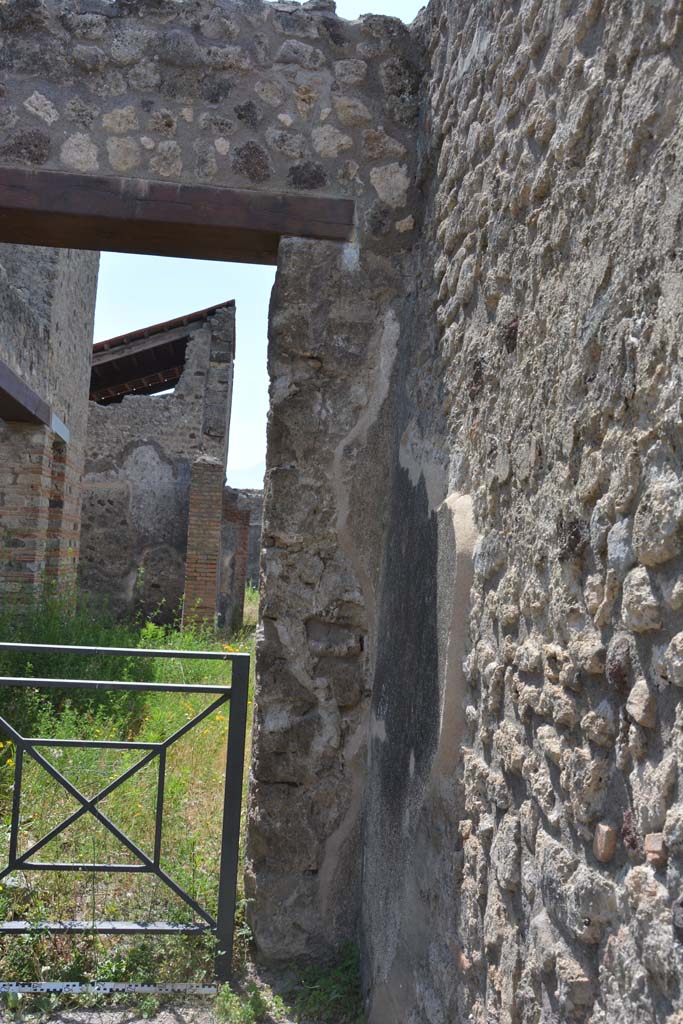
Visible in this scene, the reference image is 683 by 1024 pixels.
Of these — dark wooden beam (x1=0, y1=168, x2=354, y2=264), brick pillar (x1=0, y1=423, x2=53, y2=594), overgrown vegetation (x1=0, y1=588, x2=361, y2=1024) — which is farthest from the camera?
brick pillar (x1=0, y1=423, x2=53, y2=594)

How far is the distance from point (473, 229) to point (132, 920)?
2753mm

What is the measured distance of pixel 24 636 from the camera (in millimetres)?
7684

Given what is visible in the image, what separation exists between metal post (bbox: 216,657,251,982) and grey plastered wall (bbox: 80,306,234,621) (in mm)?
11047

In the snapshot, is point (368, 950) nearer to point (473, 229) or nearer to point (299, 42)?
point (473, 229)

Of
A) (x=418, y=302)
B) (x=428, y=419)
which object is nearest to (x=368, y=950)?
(x=428, y=419)

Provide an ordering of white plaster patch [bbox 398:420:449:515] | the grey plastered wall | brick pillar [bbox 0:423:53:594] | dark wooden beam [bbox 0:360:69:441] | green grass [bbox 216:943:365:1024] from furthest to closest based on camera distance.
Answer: the grey plastered wall → brick pillar [bbox 0:423:53:594] → dark wooden beam [bbox 0:360:69:441] → green grass [bbox 216:943:365:1024] → white plaster patch [bbox 398:420:449:515]

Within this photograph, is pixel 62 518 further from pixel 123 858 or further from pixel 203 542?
pixel 123 858

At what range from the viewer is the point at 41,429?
8.52m

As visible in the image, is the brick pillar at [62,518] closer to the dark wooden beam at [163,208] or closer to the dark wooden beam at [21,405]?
the dark wooden beam at [21,405]

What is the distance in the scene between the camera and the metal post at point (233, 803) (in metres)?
3.07

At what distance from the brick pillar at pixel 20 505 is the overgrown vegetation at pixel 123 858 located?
1.58 metres

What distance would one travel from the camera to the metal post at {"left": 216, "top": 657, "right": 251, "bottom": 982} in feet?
10.1

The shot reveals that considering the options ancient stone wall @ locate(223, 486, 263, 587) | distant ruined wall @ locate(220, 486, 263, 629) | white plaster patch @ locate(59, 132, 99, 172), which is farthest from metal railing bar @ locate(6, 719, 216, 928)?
distant ruined wall @ locate(220, 486, 263, 629)

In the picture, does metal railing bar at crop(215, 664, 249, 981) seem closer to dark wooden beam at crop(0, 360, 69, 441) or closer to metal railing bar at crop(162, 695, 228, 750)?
metal railing bar at crop(162, 695, 228, 750)
